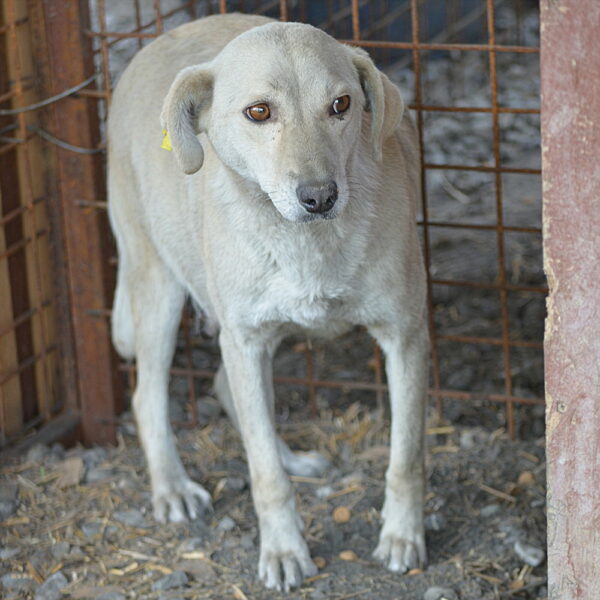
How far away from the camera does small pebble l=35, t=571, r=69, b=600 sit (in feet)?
11.9

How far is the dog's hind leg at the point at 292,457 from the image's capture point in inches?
171

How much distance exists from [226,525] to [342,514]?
41 cm

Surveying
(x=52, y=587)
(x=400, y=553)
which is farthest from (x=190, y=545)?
(x=400, y=553)

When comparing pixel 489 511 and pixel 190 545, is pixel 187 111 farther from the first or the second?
pixel 489 511

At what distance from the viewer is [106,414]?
4887 millimetres

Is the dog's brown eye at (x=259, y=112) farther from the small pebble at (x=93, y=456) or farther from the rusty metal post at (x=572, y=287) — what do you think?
the small pebble at (x=93, y=456)

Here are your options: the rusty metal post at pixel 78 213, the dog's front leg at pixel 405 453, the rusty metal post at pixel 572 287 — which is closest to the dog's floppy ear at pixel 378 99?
the dog's front leg at pixel 405 453

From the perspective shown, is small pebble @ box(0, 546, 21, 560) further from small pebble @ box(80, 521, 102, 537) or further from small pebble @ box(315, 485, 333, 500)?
small pebble @ box(315, 485, 333, 500)

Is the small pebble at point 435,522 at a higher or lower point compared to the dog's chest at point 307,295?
lower

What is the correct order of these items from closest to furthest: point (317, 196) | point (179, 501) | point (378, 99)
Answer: point (317, 196) < point (378, 99) < point (179, 501)

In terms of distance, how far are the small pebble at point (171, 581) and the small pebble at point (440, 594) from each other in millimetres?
780

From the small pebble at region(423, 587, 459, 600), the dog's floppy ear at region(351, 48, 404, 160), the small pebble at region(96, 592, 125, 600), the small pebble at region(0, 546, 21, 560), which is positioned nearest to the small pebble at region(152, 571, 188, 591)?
the small pebble at region(96, 592, 125, 600)

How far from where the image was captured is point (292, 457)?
439 cm

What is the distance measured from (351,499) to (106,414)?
130cm
